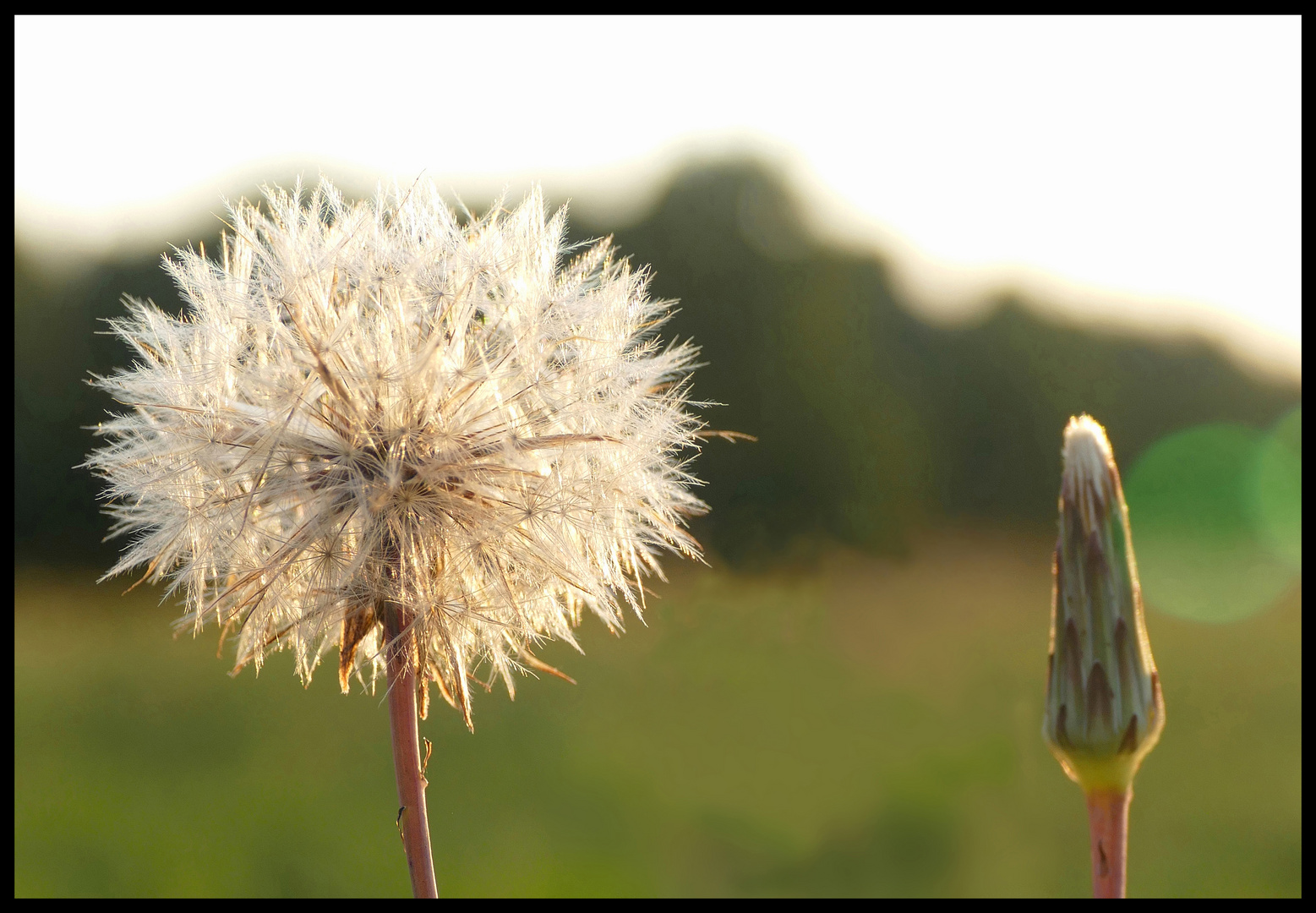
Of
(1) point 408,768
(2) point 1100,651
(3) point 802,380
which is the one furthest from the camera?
(3) point 802,380

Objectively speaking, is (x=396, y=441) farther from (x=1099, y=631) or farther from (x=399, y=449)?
(x=1099, y=631)

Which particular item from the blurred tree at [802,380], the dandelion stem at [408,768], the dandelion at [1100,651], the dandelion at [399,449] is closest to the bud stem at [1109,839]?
the dandelion at [1100,651]

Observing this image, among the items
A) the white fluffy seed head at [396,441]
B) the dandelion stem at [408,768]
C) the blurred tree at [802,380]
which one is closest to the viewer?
the dandelion stem at [408,768]

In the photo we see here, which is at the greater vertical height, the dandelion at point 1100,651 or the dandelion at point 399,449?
A: the dandelion at point 399,449

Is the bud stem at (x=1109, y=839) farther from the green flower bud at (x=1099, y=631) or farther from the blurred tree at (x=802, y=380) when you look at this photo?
the blurred tree at (x=802, y=380)

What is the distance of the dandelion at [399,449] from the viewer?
1.68m

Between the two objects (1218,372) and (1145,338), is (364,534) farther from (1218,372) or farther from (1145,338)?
(1218,372)

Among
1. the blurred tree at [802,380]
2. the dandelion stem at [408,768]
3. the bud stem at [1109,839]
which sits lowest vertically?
the bud stem at [1109,839]

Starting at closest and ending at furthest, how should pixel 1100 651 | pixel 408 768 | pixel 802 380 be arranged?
pixel 1100 651 < pixel 408 768 < pixel 802 380

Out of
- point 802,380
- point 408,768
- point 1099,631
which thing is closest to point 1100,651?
point 1099,631

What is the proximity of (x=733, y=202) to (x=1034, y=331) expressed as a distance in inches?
212

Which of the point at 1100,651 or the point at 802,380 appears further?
the point at 802,380

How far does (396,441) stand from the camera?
1.68m

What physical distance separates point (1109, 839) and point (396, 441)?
144cm
